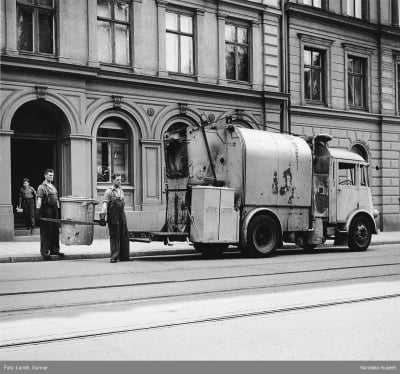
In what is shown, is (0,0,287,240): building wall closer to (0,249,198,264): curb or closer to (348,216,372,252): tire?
(0,249,198,264): curb

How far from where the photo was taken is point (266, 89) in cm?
2409

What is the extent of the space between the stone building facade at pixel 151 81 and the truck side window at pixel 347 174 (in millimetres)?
3035

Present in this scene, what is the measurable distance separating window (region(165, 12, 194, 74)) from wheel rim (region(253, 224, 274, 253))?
891cm

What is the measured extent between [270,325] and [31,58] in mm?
14349

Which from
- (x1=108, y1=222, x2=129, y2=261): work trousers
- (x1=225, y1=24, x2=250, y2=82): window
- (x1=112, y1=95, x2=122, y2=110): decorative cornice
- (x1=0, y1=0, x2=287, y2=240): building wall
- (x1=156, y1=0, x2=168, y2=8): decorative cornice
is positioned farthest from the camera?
(x1=225, y1=24, x2=250, y2=82): window

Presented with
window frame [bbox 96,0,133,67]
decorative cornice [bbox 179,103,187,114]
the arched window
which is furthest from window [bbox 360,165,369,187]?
window frame [bbox 96,0,133,67]

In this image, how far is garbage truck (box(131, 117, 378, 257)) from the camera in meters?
14.2

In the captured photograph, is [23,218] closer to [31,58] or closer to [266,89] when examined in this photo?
[31,58]

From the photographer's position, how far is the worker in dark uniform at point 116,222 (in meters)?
13.2

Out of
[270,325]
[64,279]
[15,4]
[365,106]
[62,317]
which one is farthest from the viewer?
[365,106]

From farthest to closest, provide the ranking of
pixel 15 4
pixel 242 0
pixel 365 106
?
pixel 365 106, pixel 242 0, pixel 15 4

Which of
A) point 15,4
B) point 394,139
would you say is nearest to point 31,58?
point 15,4

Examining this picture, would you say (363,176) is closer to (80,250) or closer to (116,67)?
(80,250)

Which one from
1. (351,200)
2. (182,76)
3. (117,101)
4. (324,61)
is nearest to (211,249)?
(351,200)
